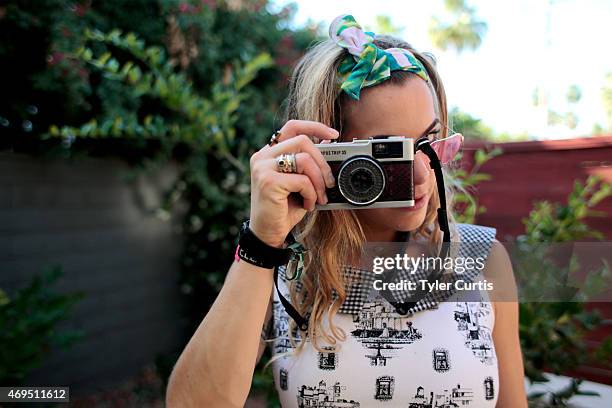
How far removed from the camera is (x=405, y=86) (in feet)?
3.80

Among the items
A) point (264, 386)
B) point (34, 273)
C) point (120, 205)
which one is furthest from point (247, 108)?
point (264, 386)

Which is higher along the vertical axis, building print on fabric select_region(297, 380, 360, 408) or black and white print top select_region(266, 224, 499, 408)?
black and white print top select_region(266, 224, 499, 408)

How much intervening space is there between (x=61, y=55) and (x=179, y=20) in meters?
0.85

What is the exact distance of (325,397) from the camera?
1.11 metres

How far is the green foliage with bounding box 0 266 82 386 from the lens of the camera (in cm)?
238

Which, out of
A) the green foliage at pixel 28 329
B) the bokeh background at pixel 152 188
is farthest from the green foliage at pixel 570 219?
the green foliage at pixel 28 329

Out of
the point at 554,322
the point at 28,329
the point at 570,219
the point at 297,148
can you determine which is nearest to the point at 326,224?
the point at 297,148

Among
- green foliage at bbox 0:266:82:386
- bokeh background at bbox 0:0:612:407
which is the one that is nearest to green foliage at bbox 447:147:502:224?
bokeh background at bbox 0:0:612:407

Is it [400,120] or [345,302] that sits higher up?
[400,120]

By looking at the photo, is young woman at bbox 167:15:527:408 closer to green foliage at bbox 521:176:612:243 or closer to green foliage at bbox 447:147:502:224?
green foliage at bbox 447:147:502:224

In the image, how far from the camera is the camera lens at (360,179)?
1.07 metres

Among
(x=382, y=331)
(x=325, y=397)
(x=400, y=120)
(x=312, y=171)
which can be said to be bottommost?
(x=325, y=397)

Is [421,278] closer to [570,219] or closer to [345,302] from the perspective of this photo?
[345,302]

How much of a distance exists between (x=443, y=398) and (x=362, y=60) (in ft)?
2.40
